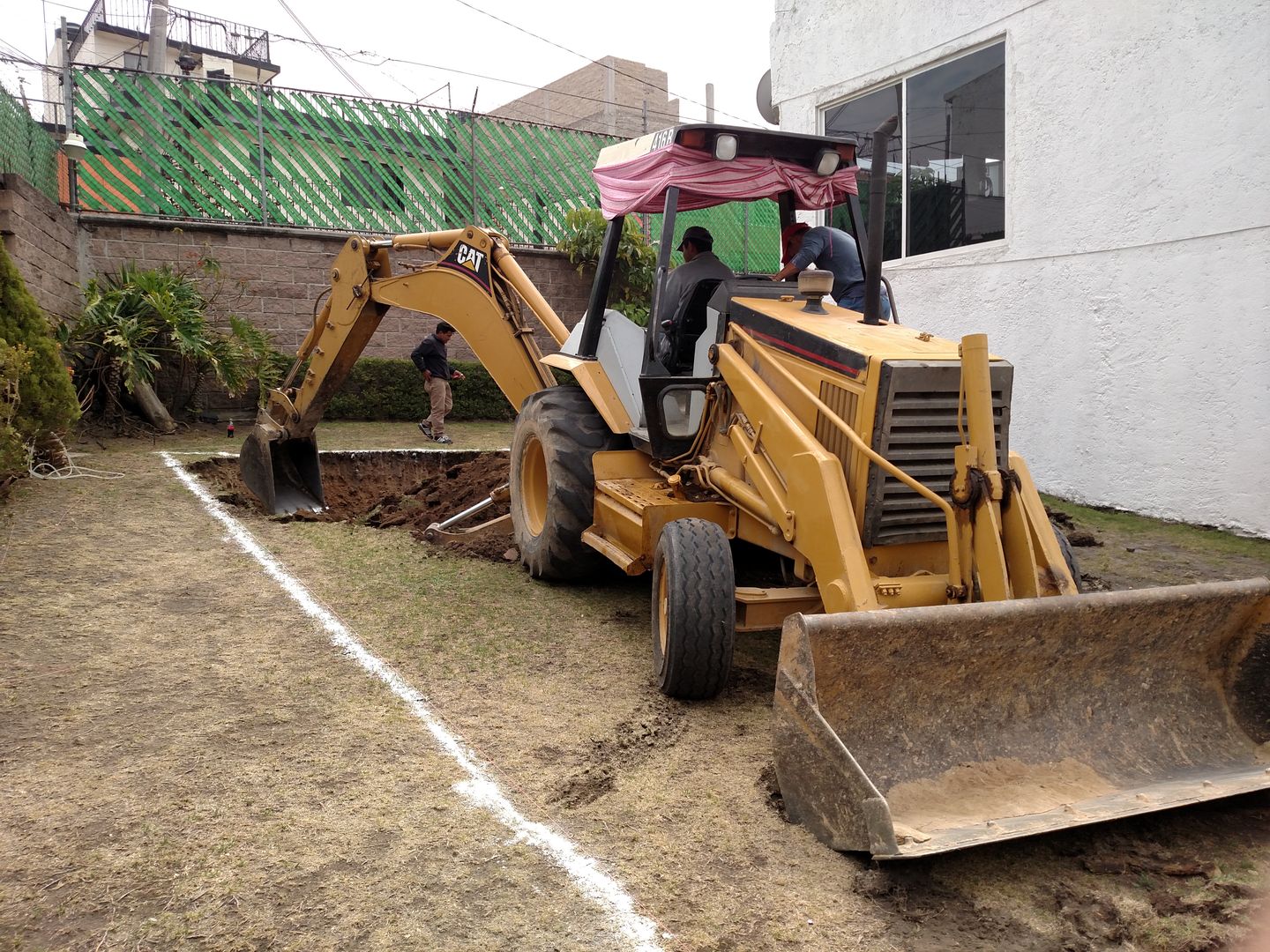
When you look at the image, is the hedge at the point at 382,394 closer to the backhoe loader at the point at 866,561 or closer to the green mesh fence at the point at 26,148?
the green mesh fence at the point at 26,148

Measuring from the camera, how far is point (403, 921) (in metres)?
2.88

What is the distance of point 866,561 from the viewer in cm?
433

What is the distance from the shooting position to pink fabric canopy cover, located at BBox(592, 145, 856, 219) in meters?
5.45

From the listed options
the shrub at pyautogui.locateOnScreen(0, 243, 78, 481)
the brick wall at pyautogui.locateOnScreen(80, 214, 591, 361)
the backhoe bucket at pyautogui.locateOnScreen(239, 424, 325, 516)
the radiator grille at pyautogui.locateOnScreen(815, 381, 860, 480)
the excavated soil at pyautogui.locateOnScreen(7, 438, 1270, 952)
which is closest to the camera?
the excavated soil at pyautogui.locateOnScreen(7, 438, 1270, 952)

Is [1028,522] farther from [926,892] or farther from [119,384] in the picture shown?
[119,384]

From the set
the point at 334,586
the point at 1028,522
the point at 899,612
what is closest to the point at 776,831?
the point at 899,612

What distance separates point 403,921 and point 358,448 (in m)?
9.12

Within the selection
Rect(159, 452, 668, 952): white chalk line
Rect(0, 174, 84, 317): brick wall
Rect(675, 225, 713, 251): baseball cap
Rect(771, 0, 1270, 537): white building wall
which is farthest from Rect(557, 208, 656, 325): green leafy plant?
Rect(159, 452, 668, 952): white chalk line

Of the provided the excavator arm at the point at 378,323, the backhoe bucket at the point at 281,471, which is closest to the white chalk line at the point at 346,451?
the backhoe bucket at the point at 281,471

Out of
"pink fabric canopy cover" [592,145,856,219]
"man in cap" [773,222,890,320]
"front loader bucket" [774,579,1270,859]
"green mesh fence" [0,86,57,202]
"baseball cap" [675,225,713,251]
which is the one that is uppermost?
"green mesh fence" [0,86,57,202]

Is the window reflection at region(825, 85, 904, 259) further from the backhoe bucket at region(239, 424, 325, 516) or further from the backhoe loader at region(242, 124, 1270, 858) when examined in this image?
the backhoe bucket at region(239, 424, 325, 516)

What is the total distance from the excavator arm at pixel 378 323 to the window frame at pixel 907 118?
11.6 feet

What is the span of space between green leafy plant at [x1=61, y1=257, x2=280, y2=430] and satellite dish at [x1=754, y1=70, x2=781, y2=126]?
718 centimetres

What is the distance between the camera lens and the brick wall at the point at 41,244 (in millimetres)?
10422
